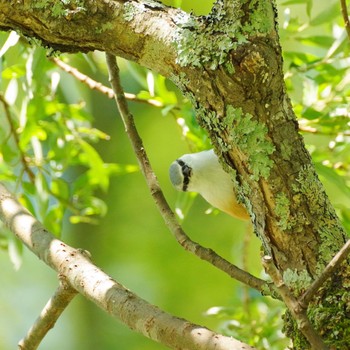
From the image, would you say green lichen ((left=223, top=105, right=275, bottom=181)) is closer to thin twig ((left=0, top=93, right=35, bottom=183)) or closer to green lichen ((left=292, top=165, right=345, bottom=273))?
green lichen ((left=292, top=165, right=345, bottom=273))

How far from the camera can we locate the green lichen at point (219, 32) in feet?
2.99

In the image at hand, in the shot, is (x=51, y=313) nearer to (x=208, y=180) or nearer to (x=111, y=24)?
(x=111, y=24)

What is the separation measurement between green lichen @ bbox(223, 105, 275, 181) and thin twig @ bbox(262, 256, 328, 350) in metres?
0.16

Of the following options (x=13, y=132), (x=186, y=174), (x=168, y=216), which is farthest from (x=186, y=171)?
(x=168, y=216)

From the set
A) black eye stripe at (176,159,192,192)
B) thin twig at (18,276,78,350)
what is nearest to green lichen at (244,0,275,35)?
thin twig at (18,276,78,350)

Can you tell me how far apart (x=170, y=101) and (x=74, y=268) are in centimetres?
67

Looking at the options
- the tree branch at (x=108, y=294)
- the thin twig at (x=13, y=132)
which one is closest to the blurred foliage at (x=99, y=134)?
the thin twig at (x=13, y=132)

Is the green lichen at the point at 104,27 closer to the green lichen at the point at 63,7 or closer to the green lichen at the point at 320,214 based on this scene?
the green lichen at the point at 63,7

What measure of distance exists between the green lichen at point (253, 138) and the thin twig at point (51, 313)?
349mm

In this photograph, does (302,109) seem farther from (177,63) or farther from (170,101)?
(177,63)

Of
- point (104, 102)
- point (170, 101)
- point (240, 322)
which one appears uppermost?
point (104, 102)

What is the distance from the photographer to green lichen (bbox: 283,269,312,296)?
0.92 m

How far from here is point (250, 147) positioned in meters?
0.93

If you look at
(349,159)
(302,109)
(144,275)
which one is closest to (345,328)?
(302,109)
